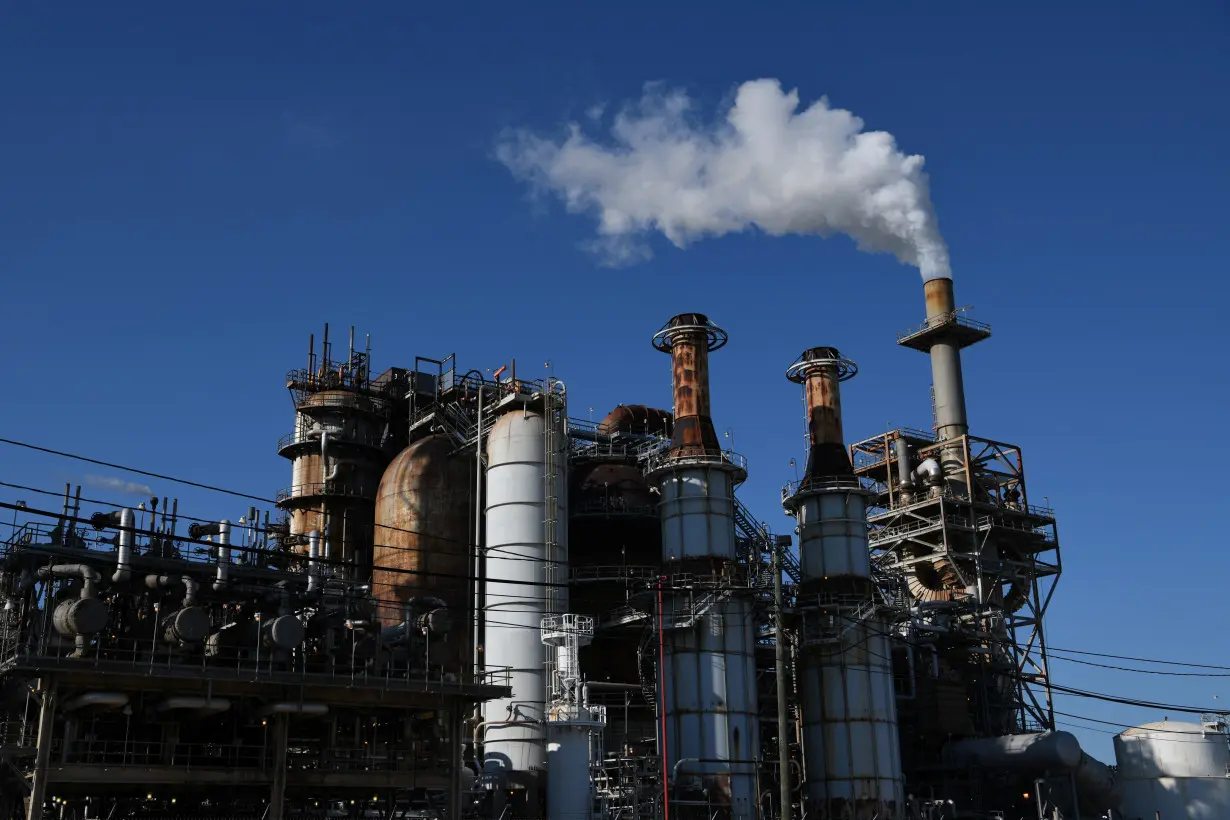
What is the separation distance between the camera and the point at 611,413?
75188 mm

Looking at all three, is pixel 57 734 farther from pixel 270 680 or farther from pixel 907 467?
pixel 907 467

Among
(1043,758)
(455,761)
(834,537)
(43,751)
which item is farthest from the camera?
(1043,758)

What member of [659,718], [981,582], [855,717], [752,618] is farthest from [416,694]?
[981,582]

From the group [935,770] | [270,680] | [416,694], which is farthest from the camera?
[935,770]

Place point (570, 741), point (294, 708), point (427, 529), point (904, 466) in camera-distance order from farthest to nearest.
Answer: point (904, 466) → point (427, 529) → point (570, 741) → point (294, 708)

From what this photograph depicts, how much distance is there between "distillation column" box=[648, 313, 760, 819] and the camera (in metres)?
56.4

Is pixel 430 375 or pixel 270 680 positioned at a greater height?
pixel 430 375

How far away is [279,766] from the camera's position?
43.0 m

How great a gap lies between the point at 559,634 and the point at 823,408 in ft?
66.3

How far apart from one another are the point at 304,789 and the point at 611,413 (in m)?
34.8

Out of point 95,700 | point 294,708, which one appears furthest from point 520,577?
point 95,700

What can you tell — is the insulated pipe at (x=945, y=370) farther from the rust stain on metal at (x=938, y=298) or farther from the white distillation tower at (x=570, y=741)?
the white distillation tower at (x=570, y=741)

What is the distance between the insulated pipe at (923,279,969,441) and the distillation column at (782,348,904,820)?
17.6 metres

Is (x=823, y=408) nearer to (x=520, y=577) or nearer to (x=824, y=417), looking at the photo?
(x=824, y=417)
